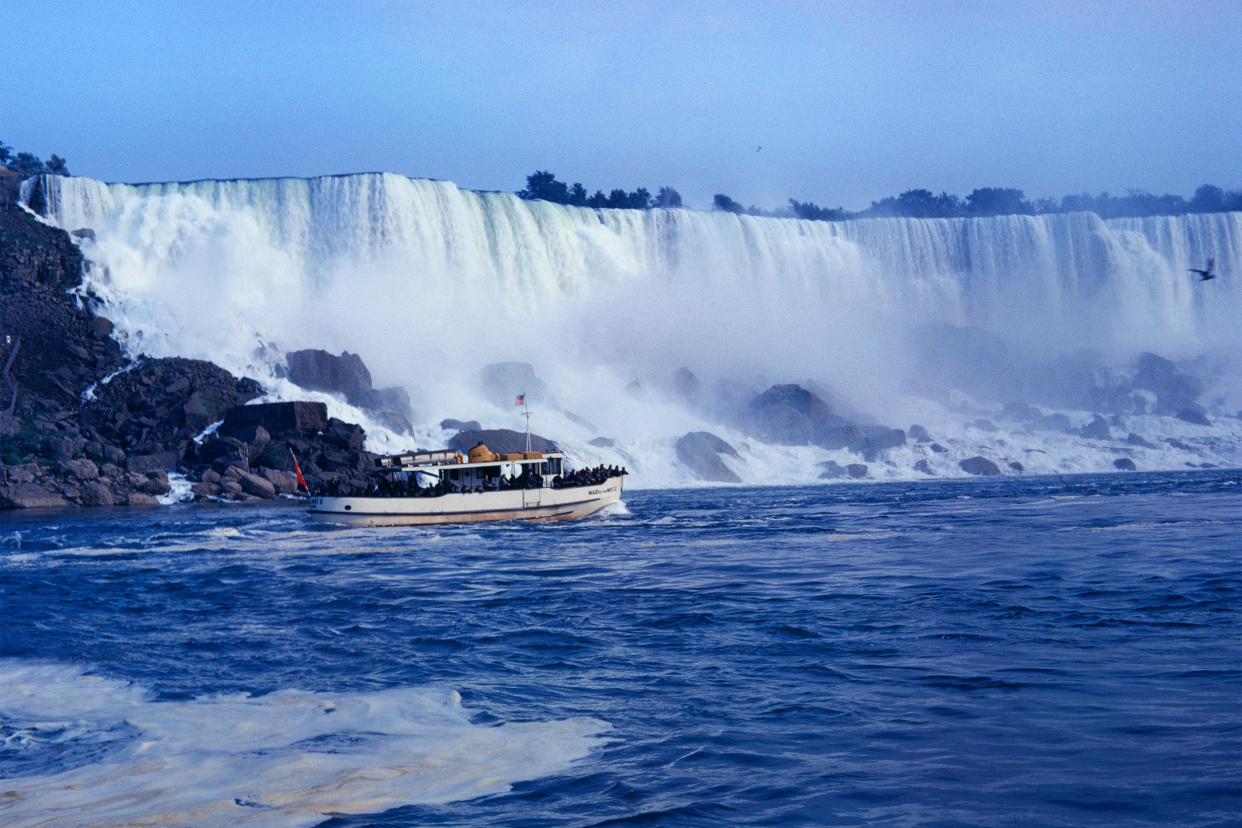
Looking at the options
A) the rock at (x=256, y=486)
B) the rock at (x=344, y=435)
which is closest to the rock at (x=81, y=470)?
the rock at (x=256, y=486)

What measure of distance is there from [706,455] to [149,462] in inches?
1196

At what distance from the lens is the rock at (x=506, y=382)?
218 feet

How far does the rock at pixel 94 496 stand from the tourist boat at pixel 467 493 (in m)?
15.1

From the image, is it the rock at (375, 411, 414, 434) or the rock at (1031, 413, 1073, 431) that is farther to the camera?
the rock at (1031, 413, 1073, 431)

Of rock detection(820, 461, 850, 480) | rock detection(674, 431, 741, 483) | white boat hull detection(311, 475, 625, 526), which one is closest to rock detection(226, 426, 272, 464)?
white boat hull detection(311, 475, 625, 526)

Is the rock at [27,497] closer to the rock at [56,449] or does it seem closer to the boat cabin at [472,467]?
the rock at [56,449]

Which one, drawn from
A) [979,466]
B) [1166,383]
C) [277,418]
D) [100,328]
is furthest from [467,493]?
[1166,383]

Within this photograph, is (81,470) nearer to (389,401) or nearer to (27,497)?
(27,497)

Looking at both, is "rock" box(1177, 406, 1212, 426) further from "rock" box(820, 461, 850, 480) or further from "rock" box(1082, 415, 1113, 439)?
"rock" box(820, 461, 850, 480)

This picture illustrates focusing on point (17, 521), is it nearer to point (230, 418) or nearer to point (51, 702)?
point (230, 418)

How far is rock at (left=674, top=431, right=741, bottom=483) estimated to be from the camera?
205ft

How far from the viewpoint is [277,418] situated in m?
51.0

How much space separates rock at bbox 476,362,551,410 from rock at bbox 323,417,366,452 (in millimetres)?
15311

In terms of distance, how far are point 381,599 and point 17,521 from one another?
24190 mm
